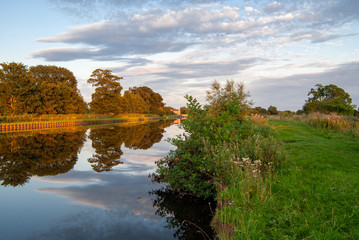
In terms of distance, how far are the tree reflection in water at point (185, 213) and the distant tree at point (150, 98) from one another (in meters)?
99.9

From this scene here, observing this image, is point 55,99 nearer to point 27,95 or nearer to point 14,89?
point 27,95

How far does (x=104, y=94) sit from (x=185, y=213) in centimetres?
5775

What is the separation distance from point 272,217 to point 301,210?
70 cm

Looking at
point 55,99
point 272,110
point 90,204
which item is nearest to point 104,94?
point 55,99

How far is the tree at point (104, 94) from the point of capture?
60469 mm

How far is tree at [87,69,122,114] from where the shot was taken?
60.5 m

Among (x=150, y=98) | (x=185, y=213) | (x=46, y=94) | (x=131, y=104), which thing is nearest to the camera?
(x=185, y=213)

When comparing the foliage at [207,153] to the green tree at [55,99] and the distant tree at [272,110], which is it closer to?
the green tree at [55,99]

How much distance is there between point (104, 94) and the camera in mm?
60906

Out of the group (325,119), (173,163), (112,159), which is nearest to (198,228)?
(173,163)

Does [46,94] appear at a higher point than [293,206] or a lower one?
higher

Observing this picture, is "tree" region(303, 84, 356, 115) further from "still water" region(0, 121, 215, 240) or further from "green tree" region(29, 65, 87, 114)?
"green tree" region(29, 65, 87, 114)

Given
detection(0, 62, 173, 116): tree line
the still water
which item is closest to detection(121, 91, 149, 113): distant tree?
detection(0, 62, 173, 116): tree line

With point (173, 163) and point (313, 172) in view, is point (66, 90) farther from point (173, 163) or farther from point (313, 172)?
point (313, 172)
